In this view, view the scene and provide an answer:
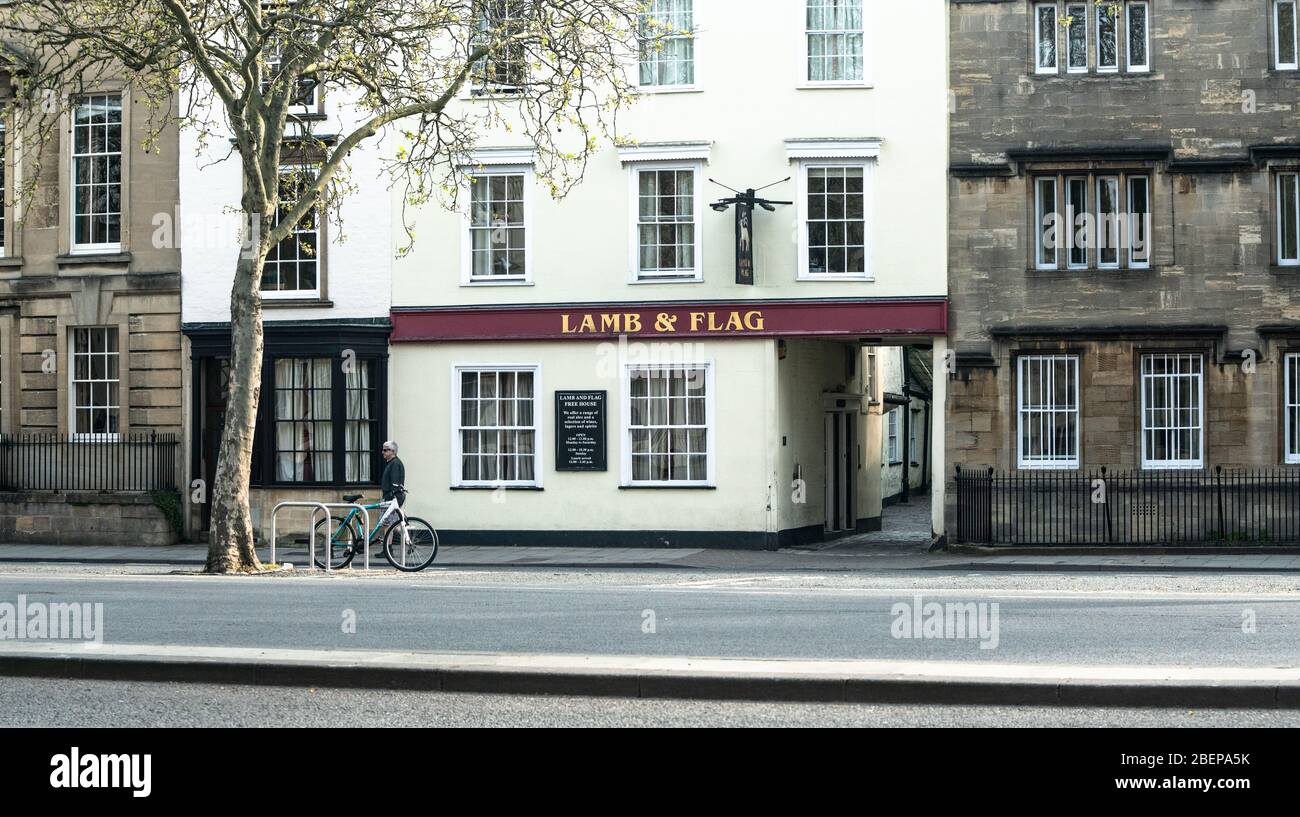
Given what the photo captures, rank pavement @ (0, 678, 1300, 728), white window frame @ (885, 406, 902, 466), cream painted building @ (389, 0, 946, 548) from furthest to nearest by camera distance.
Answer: white window frame @ (885, 406, 902, 466)
cream painted building @ (389, 0, 946, 548)
pavement @ (0, 678, 1300, 728)

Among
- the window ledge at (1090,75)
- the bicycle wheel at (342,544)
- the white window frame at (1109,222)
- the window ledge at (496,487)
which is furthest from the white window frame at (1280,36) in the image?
the bicycle wheel at (342,544)

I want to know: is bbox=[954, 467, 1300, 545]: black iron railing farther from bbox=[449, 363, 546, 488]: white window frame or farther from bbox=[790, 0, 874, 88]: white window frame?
bbox=[449, 363, 546, 488]: white window frame

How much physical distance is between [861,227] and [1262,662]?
53.3ft

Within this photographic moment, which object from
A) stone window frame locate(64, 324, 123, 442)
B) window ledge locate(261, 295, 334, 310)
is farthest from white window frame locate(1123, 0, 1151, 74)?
stone window frame locate(64, 324, 123, 442)

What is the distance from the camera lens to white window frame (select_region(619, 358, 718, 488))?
26656 millimetres

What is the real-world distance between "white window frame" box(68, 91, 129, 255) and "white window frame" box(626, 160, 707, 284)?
9.40 metres

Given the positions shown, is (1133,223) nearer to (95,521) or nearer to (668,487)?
(668,487)

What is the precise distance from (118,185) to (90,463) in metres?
5.09

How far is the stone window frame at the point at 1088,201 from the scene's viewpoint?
25.7 m

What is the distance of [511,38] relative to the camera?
2080cm

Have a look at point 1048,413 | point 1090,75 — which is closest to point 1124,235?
point 1090,75

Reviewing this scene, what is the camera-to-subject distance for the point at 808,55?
2662cm

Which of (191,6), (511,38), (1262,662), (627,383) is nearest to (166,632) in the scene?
(1262,662)

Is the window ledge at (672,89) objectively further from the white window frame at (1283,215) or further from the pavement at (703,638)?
the pavement at (703,638)
